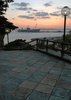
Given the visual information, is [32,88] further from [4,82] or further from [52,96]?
[4,82]

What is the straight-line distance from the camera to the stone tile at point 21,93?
8.88 feet

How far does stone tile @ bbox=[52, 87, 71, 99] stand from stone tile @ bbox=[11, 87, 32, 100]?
0.78 metres

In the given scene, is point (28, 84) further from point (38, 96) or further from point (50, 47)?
point (50, 47)

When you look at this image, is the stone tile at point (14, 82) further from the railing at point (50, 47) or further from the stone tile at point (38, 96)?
the railing at point (50, 47)

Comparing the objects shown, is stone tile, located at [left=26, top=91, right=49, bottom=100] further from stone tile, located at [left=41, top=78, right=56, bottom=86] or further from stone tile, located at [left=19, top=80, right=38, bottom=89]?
stone tile, located at [left=41, top=78, right=56, bottom=86]

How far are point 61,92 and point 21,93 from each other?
1.20 m

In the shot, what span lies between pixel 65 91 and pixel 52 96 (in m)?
0.51

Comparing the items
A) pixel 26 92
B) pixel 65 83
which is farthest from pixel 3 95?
pixel 65 83

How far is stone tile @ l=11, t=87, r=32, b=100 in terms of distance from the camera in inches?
107

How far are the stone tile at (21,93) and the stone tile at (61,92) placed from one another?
2.55ft

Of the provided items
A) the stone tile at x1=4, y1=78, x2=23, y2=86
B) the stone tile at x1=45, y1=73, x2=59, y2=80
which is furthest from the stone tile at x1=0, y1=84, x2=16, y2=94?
the stone tile at x1=45, y1=73, x2=59, y2=80

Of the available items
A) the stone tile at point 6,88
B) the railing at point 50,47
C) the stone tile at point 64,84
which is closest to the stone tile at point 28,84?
the stone tile at point 6,88

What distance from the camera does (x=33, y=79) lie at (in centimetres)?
373

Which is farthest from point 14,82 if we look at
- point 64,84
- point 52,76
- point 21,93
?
point 64,84
